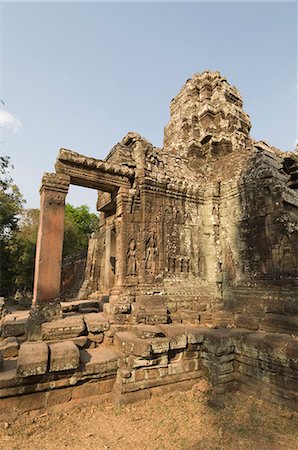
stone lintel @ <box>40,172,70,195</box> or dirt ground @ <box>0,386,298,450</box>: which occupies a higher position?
stone lintel @ <box>40,172,70,195</box>

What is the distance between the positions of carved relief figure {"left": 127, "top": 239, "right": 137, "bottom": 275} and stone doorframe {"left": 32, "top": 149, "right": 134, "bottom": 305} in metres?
0.16

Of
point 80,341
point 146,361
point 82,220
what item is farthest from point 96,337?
point 82,220

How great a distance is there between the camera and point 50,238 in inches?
205

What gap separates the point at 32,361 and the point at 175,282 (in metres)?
3.94

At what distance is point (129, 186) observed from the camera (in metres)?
6.48

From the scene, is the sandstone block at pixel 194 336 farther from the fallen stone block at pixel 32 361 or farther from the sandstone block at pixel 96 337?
the fallen stone block at pixel 32 361

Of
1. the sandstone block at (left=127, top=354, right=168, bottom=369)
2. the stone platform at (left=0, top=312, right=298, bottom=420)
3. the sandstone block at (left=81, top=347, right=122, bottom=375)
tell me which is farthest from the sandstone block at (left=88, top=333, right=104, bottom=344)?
the sandstone block at (left=127, top=354, right=168, bottom=369)

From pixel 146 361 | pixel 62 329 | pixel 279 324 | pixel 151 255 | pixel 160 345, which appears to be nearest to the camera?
pixel 146 361

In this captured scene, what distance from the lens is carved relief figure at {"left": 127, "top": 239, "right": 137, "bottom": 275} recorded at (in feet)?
19.6

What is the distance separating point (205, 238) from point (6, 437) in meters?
6.02

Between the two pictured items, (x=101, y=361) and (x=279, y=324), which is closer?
(x=101, y=361)

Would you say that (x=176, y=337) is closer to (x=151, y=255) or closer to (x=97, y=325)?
(x=97, y=325)

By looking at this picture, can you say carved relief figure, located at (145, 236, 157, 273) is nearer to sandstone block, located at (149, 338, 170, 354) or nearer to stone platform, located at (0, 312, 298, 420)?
stone platform, located at (0, 312, 298, 420)

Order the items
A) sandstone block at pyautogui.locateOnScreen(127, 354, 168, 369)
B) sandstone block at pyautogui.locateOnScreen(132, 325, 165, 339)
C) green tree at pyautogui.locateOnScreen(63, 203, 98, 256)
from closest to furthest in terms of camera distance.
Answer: sandstone block at pyautogui.locateOnScreen(127, 354, 168, 369), sandstone block at pyautogui.locateOnScreen(132, 325, 165, 339), green tree at pyautogui.locateOnScreen(63, 203, 98, 256)
